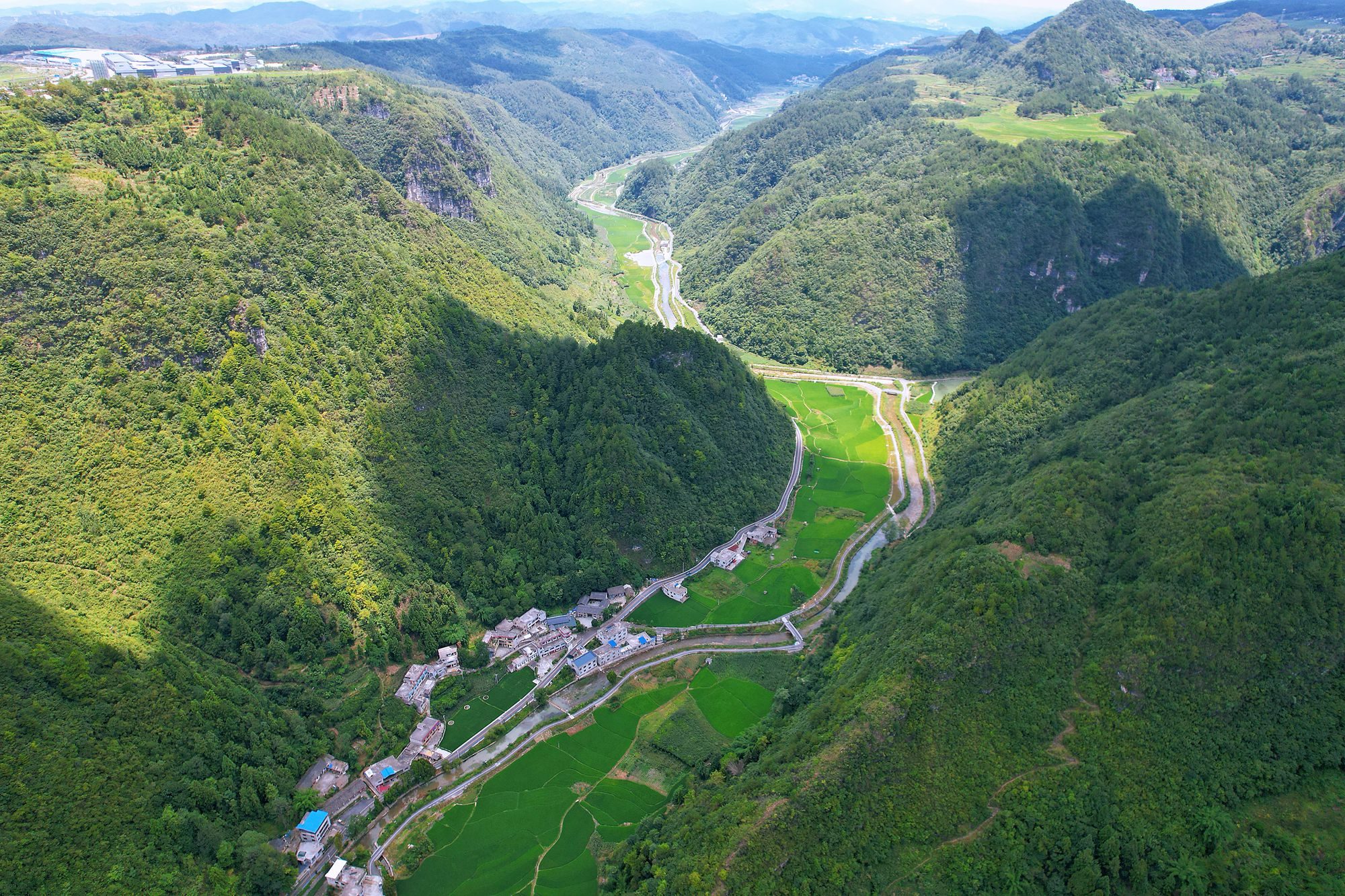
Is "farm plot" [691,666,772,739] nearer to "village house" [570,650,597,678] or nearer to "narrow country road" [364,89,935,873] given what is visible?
"narrow country road" [364,89,935,873]

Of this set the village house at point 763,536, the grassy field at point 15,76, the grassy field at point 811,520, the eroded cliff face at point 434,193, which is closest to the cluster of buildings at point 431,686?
Result: the grassy field at point 811,520

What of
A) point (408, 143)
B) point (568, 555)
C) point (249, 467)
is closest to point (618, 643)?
point (568, 555)

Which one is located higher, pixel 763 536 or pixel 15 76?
pixel 15 76

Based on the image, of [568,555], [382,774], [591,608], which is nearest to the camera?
[382,774]

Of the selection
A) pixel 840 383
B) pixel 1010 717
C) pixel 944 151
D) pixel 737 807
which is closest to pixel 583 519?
pixel 737 807

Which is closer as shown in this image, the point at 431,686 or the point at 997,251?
the point at 431,686

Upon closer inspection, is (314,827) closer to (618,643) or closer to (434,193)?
(618,643)

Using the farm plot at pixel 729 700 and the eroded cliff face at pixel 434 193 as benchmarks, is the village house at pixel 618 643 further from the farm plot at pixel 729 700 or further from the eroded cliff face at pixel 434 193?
the eroded cliff face at pixel 434 193
